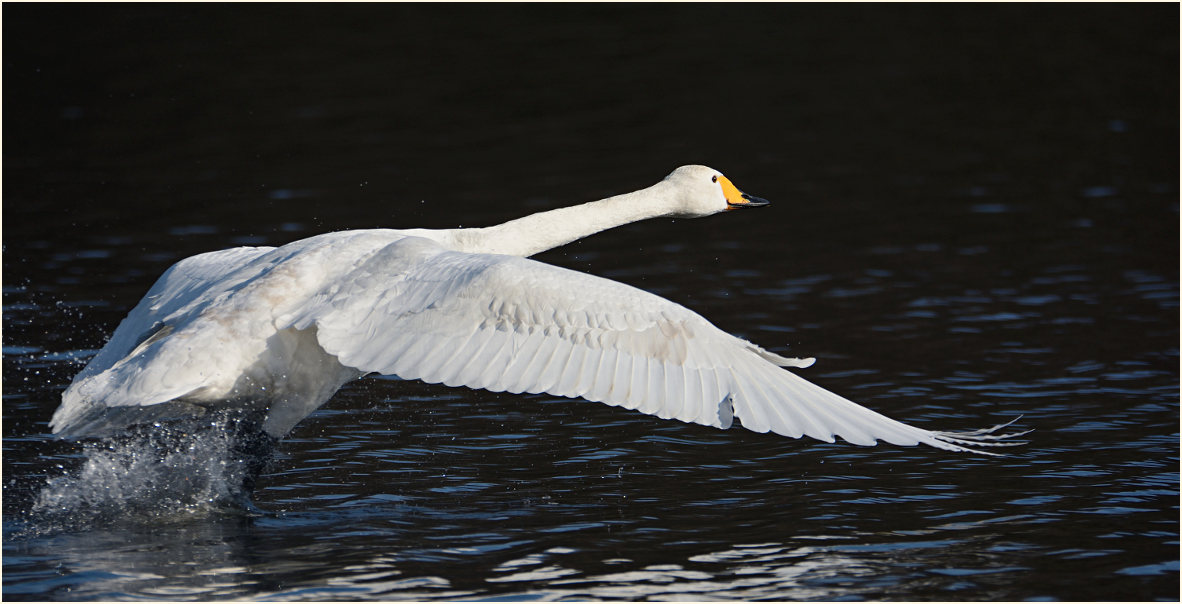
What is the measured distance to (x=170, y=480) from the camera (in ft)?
31.1

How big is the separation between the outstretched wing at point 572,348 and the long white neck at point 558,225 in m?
1.31

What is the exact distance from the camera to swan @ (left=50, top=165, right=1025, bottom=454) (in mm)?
7984

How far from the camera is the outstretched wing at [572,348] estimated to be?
312 inches

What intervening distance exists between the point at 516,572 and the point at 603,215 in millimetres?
3179

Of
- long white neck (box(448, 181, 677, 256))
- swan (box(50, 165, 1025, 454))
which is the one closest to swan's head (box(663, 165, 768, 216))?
long white neck (box(448, 181, 677, 256))

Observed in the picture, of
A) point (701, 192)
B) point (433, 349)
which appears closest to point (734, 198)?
point (701, 192)

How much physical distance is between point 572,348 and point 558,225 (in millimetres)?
2236

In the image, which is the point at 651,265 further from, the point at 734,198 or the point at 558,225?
the point at 558,225

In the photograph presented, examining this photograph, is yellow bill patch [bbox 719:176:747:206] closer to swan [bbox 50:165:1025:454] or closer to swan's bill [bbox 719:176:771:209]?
swan's bill [bbox 719:176:771:209]

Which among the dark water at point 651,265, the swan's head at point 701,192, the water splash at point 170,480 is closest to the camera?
the dark water at point 651,265

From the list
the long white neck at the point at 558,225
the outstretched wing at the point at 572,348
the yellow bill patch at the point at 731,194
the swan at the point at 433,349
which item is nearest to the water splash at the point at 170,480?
the swan at the point at 433,349

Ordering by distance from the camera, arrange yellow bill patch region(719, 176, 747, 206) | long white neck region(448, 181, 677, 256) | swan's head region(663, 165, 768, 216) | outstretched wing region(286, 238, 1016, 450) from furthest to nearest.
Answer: yellow bill patch region(719, 176, 747, 206)
swan's head region(663, 165, 768, 216)
long white neck region(448, 181, 677, 256)
outstretched wing region(286, 238, 1016, 450)

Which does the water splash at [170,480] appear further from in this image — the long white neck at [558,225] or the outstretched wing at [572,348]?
the long white neck at [558,225]

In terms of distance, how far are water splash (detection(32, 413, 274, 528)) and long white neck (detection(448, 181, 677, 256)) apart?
1.81 meters
